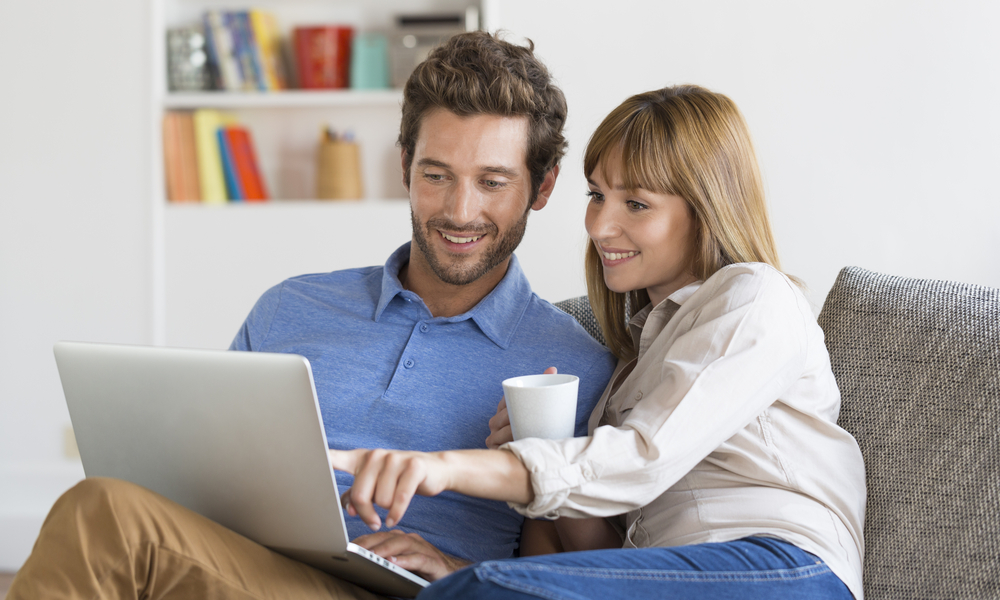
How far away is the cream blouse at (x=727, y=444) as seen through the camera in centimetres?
94

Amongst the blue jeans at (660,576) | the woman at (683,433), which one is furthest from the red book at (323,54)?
the blue jeans at (660,576)

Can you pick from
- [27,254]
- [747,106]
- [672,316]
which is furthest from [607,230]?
[27,254]

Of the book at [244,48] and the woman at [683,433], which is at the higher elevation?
the book at [244,48]

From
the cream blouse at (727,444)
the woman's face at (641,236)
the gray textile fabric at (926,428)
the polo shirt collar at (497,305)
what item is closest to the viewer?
the cream blouse at (727,444)

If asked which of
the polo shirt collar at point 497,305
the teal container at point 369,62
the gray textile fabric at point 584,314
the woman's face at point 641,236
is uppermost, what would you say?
the teal container at point 369,62

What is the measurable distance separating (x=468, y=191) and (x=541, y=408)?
62cm

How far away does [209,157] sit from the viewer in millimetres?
2674

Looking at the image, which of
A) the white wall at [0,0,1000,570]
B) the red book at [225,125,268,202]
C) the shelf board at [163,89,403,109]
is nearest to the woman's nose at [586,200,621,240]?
the white wall at [0,0,1000,570]

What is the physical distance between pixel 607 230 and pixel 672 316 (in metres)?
0.18

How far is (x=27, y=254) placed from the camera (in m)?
2.71

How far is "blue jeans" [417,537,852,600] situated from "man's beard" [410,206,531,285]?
2.30 feet

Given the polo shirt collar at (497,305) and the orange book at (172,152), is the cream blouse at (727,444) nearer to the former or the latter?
the polo shirt collar at (497,305)

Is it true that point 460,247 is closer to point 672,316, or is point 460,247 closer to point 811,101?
point 672,316

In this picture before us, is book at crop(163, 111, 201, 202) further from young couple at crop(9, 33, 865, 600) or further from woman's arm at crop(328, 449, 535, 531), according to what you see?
woman's arm at crop(328, 449, 535, 531)
